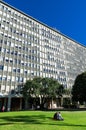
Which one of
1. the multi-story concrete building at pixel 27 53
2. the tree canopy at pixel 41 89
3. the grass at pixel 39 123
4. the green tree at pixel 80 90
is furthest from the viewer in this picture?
the multi-story concrete building at pixel 27 53

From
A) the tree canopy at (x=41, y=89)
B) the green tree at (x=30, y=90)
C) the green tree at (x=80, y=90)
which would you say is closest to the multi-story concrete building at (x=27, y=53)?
the green tree at (x=30, y=90)

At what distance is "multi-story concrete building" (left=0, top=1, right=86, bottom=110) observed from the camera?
2569 inches

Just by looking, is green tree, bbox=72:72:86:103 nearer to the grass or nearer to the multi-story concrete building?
the multi-story concrete building

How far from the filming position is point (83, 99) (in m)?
60.0

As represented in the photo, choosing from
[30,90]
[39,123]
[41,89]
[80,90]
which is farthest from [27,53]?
[39,123]

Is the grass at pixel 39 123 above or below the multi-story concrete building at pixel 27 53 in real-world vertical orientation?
below

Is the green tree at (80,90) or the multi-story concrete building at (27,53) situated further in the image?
the multi-story concrete building at (27,53)

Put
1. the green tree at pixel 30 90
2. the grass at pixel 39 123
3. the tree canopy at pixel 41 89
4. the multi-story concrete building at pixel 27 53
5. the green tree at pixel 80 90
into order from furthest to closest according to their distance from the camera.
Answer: the multi-story concrete building at pixel 27 53
the green tree at pixel 80 90
the tree canopy at pixel 41 89
the green tree at pixel 30 90
the grass at pixel 39 123

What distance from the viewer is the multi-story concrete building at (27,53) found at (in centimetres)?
6525

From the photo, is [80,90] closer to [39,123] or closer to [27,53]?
[27,53]

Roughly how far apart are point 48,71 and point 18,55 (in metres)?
19.6

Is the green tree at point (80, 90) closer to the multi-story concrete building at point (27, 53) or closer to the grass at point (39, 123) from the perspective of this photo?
the multi-story concrete building at point (27, 53)

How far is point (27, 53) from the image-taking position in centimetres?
7575

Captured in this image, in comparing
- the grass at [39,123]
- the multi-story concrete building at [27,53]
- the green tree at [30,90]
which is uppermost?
the multi-story concrete building at [27,53]
